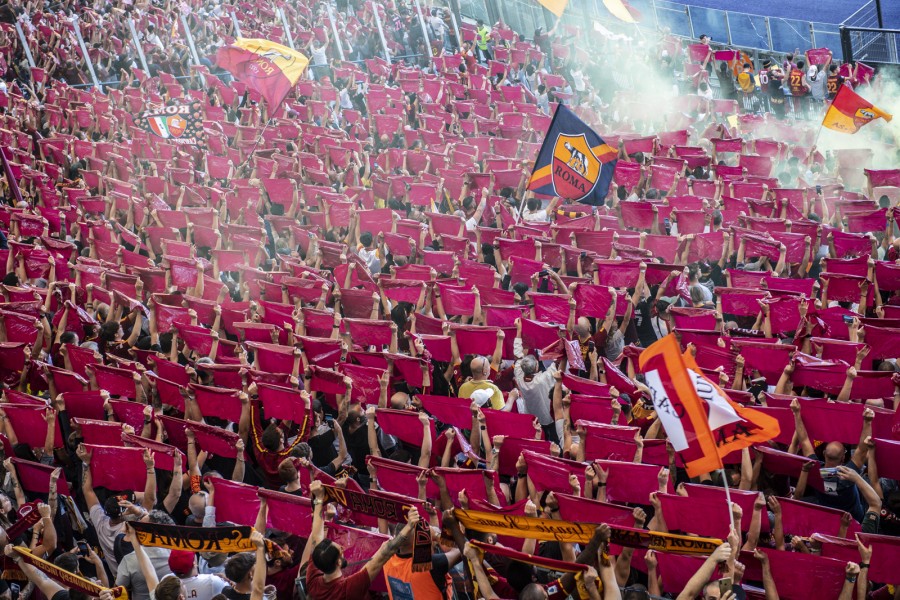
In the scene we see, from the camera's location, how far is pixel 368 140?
20109 millimetres

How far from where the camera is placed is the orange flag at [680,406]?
6234mm

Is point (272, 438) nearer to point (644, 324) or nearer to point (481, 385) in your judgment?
point (481, 385)

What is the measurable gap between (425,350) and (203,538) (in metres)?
4.10

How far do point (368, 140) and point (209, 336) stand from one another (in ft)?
33.6

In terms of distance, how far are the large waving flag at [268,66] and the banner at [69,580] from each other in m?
12.5

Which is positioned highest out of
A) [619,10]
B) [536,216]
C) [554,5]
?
[554,5]

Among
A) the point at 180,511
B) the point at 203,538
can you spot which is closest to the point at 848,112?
the point at 180,511

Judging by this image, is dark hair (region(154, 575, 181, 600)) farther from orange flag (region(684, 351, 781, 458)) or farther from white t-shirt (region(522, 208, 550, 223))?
white t-shirt (region(522, 208, 550, 223))

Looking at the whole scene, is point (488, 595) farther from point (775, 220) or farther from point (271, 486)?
point (775, 220)

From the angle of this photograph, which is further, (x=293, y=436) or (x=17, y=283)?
(x=17, y=283)

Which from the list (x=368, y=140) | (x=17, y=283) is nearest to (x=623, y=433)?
(x=17, y=283)

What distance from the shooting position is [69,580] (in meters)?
5.93

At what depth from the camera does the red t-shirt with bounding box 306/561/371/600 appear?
5.79 meters

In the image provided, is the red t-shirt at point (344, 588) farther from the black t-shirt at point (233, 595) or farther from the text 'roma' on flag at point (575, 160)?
the text 'roma' on flag at point (575, 160)
